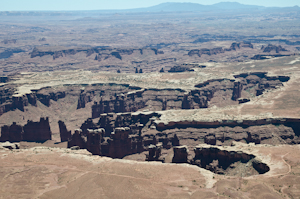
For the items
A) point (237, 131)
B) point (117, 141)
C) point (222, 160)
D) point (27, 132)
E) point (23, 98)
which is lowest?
point (27, 132)

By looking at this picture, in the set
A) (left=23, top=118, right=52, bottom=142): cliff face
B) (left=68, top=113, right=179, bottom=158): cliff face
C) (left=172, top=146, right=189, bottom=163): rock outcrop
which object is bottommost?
(left=23, top=118, right=52, bottom=142): cliff face

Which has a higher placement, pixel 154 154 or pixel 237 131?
pixel 237 131

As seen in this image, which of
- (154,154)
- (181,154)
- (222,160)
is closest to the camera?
(222,160)

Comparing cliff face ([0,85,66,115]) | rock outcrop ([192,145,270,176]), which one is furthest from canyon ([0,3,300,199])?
cliff face ([0,85,66,115])

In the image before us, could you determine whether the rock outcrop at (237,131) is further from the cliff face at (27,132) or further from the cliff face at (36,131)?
the cliff face at (27,132)

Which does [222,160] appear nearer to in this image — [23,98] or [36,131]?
[36,131]

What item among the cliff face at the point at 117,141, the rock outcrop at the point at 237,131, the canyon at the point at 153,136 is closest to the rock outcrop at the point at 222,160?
the canyon at the point at 153,136

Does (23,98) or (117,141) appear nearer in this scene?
(117,141)

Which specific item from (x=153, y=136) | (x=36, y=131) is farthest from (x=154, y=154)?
Result: (x=36, y=131)

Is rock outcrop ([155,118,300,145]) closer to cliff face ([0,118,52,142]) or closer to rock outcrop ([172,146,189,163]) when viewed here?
rock outcrop ([172,146,189,163])

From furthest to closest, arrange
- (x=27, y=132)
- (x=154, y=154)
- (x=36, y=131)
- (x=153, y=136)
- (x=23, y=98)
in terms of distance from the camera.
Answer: (x=23, y=98)
(x=36, y=131)
(x=27, y=132)
(x=153, y=136)
(x=154, y=154)
